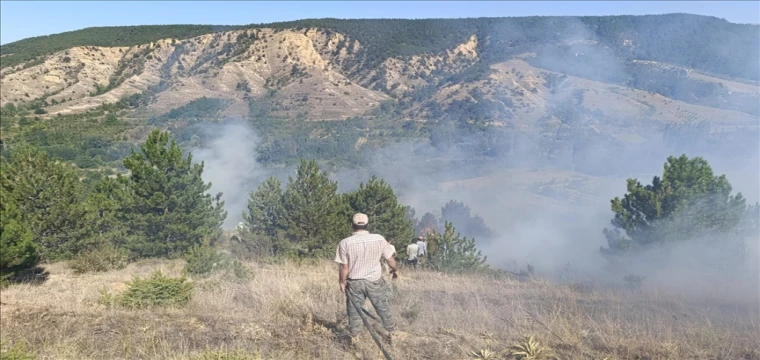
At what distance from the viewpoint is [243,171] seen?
47469 mm

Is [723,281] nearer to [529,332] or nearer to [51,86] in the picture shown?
[529,332]

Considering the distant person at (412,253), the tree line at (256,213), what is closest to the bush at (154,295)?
the tree line at (256,213)

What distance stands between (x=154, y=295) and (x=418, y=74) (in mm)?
89874

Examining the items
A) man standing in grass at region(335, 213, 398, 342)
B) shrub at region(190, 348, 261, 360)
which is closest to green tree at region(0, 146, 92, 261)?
Result: shrub at region(190, 348, 261, 360)

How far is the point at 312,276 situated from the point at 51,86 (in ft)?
276

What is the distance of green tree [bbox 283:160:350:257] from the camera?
49.8 feet

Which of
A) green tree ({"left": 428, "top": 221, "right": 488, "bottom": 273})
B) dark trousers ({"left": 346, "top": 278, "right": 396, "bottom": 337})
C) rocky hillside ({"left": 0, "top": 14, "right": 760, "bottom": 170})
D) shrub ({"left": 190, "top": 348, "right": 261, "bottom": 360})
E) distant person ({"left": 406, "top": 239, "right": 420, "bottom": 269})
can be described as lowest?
green tree ({"left": 428, "top": 221, "right": 488, "bottom": 273})

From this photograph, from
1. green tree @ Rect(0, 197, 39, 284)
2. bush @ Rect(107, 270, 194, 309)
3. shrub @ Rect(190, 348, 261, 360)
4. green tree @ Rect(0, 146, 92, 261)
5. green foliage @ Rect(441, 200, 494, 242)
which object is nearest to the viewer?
shrub @ Rect(190, 348, 261, 360)

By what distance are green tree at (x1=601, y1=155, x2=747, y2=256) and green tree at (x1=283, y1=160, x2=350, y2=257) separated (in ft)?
32.5

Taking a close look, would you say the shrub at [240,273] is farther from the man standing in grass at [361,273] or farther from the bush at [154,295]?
the man standing in grass at [361,273]

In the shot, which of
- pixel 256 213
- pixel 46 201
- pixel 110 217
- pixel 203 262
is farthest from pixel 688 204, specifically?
pixel 46 201

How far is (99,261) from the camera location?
470 inches

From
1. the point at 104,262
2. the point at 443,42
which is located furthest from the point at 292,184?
the point at 443,42

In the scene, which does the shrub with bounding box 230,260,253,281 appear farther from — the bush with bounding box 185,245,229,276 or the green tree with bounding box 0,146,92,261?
the green tree with bounding box 0,146,92,261
